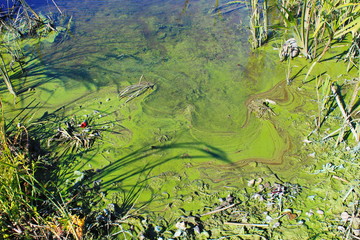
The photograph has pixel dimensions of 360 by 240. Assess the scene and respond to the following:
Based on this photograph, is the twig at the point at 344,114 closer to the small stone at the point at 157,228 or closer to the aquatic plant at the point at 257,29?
the aquatic plant at the point at 257,29

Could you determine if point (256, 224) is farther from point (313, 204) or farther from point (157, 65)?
point (157, 65)

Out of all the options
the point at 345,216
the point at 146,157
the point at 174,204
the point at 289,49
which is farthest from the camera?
the point at 289,49

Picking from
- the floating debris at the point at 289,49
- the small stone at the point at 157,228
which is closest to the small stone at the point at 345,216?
the small stone at the point at 157,228

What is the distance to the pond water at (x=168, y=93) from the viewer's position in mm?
2369

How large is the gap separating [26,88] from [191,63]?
1.88m

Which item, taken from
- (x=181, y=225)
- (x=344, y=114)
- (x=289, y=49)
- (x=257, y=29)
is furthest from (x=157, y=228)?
(x=257, y=29)

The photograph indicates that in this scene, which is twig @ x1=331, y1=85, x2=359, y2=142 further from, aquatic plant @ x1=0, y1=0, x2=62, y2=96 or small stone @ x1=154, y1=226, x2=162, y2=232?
aquatic plant @ x1=0, y1=0, x2=62, y2=96

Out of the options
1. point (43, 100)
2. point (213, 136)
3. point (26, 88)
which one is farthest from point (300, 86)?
point (26, 88)

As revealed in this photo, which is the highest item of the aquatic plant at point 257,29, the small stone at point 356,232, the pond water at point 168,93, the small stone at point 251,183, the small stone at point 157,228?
the aquatic plant at point 257,29

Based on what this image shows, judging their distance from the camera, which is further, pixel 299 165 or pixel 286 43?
pixel 286 43

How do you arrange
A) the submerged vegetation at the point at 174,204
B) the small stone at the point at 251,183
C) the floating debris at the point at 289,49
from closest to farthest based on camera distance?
1. the submerged vegetation at the point at 174,204
2. the small stone at the point at 251,183
3. the floating debris at the point at 289,49

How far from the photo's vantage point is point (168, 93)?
3.10 meters

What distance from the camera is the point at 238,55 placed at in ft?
11.8

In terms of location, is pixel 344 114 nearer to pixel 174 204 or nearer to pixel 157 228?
pixel 174 204
